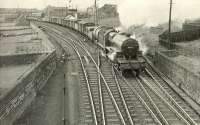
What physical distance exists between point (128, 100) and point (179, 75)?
534 cm

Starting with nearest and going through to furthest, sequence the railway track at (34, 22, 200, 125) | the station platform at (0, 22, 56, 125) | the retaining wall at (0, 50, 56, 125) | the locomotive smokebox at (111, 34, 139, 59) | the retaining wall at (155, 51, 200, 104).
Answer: the retaining wall at (0, 50, 56, 125) → the station platform at (0, 22, 56, 125) → the railway track at (34, 22, 200, 125) → the retaining wall at (155, 51, 200, 104) → the locomotive smokebox at (111, 34, 139, 59)

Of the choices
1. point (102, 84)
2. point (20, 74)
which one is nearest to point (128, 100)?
point (102, 84)

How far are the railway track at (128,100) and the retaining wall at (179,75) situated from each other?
93 cm

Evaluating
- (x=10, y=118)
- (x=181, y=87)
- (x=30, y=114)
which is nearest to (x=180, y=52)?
(x=181, y=87)

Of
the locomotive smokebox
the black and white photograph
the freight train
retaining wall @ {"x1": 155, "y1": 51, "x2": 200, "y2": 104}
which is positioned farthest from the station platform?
retaining wall @ {"x1": 155, "y1": 51, "x2": 200, "y2": 104}

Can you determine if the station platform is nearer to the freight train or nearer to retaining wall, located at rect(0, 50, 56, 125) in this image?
retaining wall, located at rect(0, 50, 56, 125)

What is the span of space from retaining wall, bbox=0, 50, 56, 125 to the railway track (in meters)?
3.09

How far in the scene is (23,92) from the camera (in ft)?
60.7

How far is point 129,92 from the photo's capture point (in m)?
22.8

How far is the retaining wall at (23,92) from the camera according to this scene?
15.4 meters

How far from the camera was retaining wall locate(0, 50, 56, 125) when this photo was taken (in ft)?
50.7

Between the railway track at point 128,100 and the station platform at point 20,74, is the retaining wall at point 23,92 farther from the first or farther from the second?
the railway track at point 128,100

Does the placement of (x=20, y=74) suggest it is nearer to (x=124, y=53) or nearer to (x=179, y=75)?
(x=124, y=53)

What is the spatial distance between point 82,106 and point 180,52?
14781 millimetres
